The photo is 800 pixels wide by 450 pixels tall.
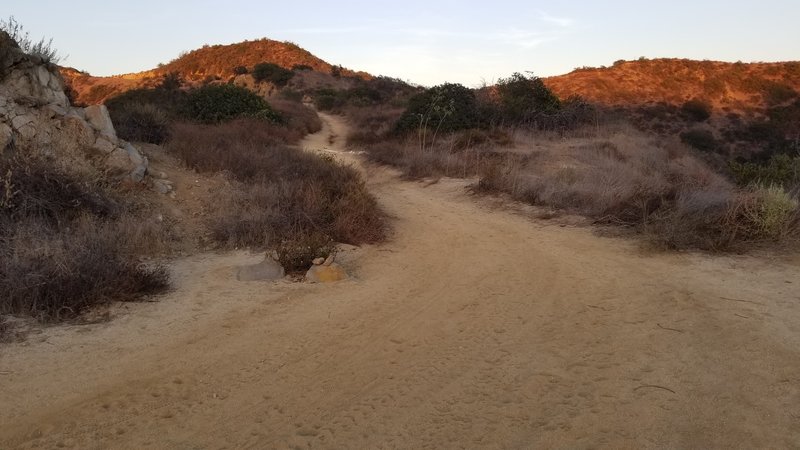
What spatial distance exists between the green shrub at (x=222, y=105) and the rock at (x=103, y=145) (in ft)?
29.8

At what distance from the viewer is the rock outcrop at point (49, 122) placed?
8141mm

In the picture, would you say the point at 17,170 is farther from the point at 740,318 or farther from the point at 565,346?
the point at 740,318

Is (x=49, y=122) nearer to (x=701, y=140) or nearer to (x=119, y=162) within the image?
(x=119, y=162)

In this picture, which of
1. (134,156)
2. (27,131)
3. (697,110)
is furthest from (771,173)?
(697,110)

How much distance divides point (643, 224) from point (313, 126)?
1794 centimetres

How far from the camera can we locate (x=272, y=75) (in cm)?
4628

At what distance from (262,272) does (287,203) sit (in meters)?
2.06

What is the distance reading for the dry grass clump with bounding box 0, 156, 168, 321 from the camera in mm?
4965

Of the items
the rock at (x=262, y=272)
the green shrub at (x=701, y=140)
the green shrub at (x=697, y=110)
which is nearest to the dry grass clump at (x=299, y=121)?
the rock at (x=262, y=272)

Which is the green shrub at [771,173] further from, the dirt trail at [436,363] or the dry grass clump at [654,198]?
the dirt trail at [436,363]

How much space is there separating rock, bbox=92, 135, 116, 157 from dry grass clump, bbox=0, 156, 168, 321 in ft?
3.45

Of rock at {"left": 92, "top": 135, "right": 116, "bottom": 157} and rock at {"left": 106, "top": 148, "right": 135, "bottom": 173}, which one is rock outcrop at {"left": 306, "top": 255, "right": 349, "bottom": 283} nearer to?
rock at {"left": 106, "top": 148, "right": 135, "bottom": 173}

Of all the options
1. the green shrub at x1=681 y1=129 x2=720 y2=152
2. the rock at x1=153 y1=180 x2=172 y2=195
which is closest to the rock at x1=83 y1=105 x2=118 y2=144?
the rock at x1=153 y1=180 x2=172 y2=195

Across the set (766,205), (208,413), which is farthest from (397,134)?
(208,413)
